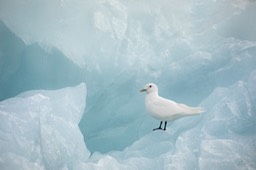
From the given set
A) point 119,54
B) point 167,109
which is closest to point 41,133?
point 167,109

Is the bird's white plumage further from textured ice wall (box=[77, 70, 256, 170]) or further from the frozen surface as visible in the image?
the frozen surface

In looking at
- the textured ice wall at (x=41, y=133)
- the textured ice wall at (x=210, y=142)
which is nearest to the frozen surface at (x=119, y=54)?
the textured ice wall at (x=210, y=142)

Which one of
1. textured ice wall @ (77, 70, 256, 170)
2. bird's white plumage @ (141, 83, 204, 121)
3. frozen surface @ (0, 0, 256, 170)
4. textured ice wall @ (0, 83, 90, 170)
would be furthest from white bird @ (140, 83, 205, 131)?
textured ice wall @ (0, 83, 90, 170)

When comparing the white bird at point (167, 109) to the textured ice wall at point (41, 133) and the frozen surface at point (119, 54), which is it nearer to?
the frozen surface at point (119, 54)

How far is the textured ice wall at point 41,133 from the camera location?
238 cm

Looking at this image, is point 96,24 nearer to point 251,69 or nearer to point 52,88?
point 52,88

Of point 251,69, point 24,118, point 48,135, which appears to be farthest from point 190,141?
point 24,118

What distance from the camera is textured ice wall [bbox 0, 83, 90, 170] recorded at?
2381 millimetres

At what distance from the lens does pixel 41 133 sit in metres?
2.50

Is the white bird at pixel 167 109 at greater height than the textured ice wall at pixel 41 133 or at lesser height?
greater

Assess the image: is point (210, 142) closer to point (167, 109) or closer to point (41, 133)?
point (167, 109)

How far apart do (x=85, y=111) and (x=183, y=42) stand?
1.22m

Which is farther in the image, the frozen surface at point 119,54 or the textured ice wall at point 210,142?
the frozen surface at point 119,54

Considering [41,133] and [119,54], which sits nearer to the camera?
[41,133]
